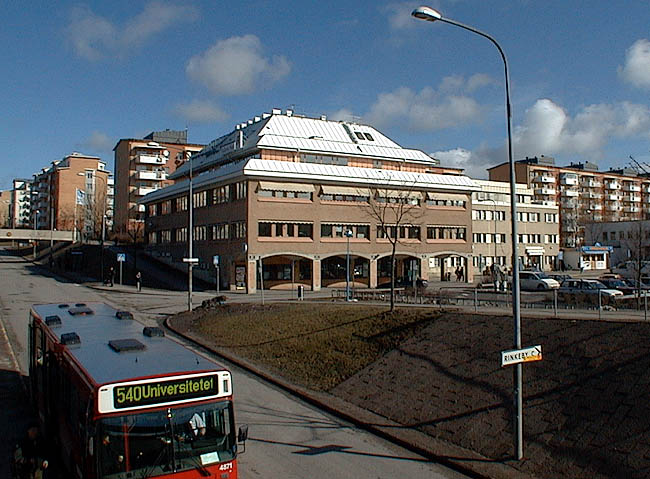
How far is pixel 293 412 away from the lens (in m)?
14.5

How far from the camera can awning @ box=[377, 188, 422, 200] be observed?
54781 mm

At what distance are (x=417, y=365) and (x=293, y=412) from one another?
375 centimetres

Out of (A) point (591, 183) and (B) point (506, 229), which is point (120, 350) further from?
(A) point (591, 183)

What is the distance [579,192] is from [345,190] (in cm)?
7107

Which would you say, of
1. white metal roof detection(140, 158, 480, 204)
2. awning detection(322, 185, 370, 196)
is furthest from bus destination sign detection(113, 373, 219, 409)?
awning detection(322, 185, 370, 196)

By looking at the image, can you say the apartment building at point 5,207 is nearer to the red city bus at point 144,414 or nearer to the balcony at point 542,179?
the balcony at point 542,179

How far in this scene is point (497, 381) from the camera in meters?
13.4

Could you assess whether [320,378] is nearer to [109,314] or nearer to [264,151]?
[109,314]

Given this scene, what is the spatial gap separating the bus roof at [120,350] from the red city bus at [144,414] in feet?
0.05

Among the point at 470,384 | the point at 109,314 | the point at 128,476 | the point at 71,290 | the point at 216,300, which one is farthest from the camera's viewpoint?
the point at 71,290

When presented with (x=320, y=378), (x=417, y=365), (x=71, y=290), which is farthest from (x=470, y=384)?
(x=71, y=290)

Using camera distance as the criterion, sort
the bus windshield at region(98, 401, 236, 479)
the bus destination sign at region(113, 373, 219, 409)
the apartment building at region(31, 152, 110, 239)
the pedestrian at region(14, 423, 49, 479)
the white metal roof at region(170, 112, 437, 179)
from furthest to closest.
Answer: the apartment building at region(31, 152, 110, 239) → the white metal roof at region(170, 112, 437, 179) → the pedestrian at region(14, 423, 49, 479) → the bus destination sign at region(113, 373, 219, 409) → the bus windshield at region(98, 401, 236, 479)

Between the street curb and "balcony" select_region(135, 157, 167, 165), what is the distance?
84226 millimetres

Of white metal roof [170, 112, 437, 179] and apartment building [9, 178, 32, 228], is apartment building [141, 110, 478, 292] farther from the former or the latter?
apartment building [9, 178, 32, 228]
